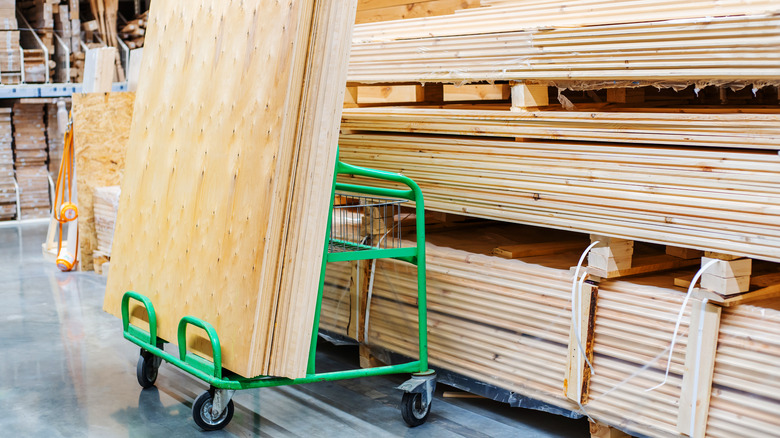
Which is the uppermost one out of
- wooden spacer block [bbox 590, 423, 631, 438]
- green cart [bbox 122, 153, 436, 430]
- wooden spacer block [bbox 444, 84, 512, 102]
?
wooden spacer block [bbox 444, 84, 512, 102]

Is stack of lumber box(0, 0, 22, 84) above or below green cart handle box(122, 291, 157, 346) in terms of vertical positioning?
above

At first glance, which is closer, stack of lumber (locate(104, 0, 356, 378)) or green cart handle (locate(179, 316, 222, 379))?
stack of lumber (locate(104, 0, 356, 378))

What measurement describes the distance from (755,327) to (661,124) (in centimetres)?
83

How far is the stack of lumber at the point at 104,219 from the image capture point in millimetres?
7469

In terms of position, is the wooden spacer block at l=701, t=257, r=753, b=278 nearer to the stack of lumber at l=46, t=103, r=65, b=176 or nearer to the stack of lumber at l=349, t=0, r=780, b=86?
the stack of lumber at l=349, t=0, r=780, b=86

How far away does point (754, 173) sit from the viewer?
9.37ft

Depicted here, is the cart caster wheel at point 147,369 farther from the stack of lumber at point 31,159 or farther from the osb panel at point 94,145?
the stack of lumber at point 31,159

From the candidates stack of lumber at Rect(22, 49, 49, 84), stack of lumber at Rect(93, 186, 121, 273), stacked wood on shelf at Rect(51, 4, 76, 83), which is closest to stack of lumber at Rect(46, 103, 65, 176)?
stack of lumber at Rect(22, 49, 49, 84)

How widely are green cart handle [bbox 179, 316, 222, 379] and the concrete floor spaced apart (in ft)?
1.13

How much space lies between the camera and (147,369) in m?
4.39

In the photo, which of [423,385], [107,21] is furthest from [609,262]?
[107,21]

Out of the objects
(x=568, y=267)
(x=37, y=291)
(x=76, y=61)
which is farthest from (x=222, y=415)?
(x=76, y=61)

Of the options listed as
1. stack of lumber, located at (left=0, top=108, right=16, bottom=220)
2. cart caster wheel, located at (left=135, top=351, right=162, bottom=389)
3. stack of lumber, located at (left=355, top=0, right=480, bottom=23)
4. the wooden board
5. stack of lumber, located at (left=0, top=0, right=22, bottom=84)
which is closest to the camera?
the wooden board

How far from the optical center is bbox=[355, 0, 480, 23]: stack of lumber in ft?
15.5
